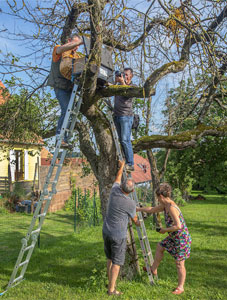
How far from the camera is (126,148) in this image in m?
5.69

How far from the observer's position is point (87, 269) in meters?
6.82

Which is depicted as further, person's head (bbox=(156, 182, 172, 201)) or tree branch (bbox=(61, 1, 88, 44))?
person's head (bbox=(156, 182, 172, 201))

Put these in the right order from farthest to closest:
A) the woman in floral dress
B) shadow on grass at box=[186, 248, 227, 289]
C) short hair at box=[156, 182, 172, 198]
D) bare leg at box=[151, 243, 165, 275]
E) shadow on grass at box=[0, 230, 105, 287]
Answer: shadow on grass at box=[0, 230, 105, 287], shadow on grass at box=[186, 248, 227, 289], bare leg at box=[151, 243, 165, 275], short hair at box=[156, 182, 172, 198], the woman in floral dress

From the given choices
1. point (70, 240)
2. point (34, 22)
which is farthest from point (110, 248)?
point (70, 240)

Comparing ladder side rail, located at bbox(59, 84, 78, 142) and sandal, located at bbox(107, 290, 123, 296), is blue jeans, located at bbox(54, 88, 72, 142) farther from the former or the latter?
sandal, located at bbox(107, 290, 123, 296)

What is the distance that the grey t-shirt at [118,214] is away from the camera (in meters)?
4.79

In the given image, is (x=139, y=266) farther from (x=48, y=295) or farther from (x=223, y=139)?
(x=223, y=139)

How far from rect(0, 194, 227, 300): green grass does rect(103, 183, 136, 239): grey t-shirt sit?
1.08m

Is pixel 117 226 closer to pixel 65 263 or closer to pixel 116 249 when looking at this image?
pixel 116 249

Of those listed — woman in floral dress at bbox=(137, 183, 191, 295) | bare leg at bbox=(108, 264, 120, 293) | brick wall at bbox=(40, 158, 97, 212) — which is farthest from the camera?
brick wall at bbox=(40, 158, 97, 212)

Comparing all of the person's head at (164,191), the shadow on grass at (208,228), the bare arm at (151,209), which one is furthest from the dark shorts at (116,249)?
the shadow on grass at (208,228)

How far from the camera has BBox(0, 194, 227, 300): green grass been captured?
205 inches

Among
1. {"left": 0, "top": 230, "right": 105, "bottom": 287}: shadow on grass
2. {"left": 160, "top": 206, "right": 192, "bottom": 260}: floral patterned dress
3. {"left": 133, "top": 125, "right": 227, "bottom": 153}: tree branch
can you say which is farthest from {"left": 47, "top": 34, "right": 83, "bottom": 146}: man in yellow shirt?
{"left": 0, "top": 230, "right": 105, "bottom": 287}: shadow on grass

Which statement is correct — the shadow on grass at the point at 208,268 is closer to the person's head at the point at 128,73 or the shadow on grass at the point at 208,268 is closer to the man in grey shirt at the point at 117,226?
the man in grey shirt at the point at 117,226
